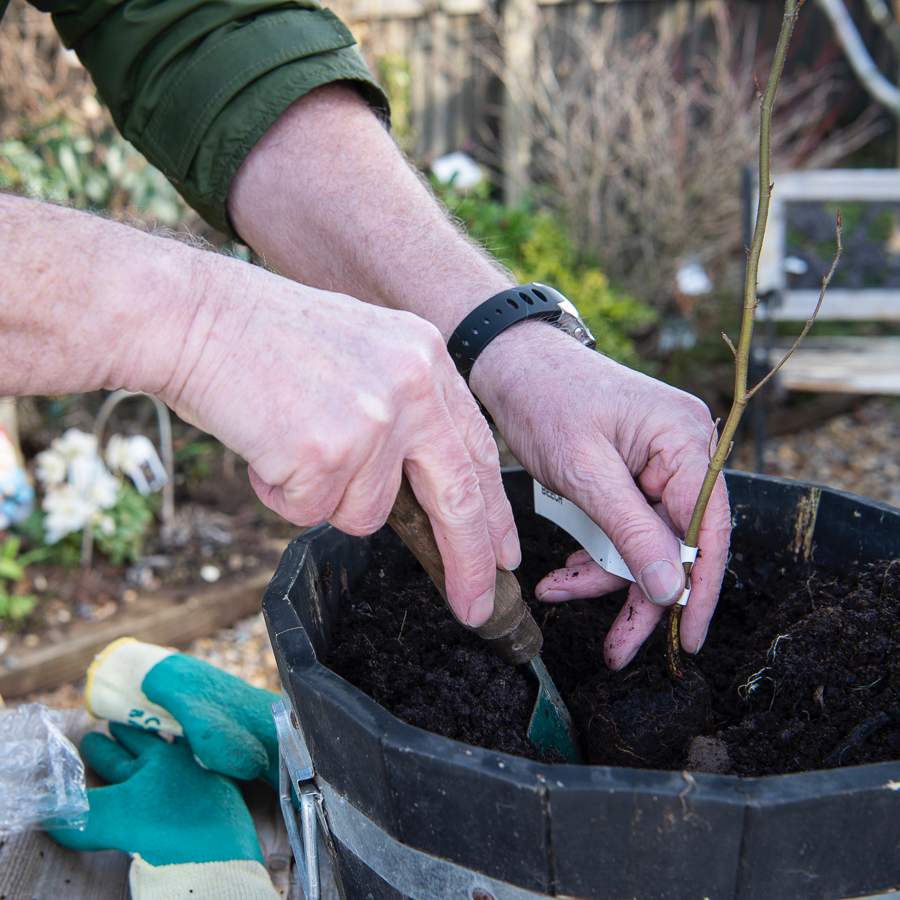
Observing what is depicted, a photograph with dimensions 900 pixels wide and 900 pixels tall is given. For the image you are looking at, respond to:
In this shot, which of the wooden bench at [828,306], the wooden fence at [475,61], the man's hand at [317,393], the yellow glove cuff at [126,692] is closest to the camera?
the man's hand at [317,393]

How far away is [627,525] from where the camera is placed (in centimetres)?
116

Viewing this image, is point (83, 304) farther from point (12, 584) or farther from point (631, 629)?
point (12, 584)

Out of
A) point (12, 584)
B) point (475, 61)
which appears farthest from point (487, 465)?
point (475, 61)

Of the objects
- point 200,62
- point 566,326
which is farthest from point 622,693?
point 200,62

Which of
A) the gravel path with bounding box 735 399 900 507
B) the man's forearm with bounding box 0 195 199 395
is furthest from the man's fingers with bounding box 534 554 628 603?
the gravel path with bounding box 735 399 900 507

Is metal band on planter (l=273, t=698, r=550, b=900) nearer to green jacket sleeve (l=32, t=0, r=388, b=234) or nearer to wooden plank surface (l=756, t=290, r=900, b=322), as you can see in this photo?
green jacket sleeve (l=32, t=0, r=388, b=234)

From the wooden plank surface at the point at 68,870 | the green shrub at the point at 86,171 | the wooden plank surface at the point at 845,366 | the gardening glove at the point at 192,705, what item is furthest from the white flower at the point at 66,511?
the wooden plank surface at the point at 845,366

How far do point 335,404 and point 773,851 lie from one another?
52cm

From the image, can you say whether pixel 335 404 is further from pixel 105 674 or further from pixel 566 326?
pixel 105 674

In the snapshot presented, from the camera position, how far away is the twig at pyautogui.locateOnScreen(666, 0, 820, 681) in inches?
35.5

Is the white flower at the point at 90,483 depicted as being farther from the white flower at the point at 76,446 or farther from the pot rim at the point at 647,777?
the pot rim at the point at 647,777

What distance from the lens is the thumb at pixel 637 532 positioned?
1124 millimetres

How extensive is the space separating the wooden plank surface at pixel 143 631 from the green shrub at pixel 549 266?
1734 millimetres

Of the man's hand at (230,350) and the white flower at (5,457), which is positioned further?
the white flower at (5,457)
